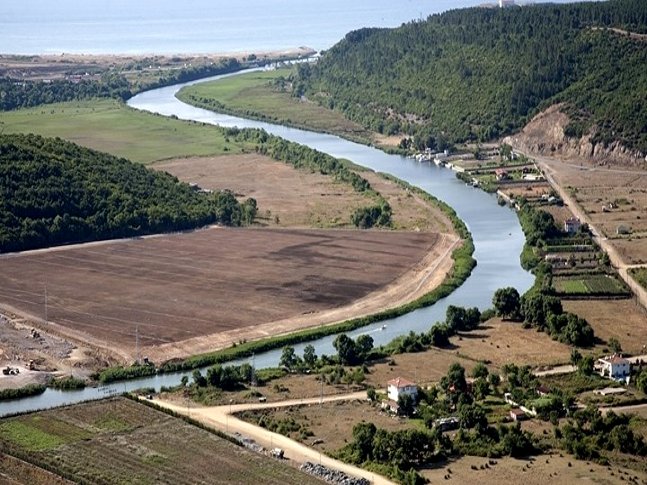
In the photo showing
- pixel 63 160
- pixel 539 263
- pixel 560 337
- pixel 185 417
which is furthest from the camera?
pixel 63 160

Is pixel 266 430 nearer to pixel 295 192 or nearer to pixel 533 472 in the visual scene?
pixel 533 472

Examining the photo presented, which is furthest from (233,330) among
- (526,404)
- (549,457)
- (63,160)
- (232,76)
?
(232,76)

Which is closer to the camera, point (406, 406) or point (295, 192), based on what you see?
point (406, 406)

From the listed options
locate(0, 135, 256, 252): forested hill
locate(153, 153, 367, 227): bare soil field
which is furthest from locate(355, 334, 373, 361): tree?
locate(0, 135, 256, 252): forested hill

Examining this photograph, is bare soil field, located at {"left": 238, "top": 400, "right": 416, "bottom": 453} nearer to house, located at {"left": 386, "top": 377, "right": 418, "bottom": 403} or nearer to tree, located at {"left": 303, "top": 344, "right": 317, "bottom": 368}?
house, located at {"left": 386, "top": 377, "right": 418, "bottom": 403}

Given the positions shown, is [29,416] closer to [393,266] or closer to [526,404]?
[526,404]

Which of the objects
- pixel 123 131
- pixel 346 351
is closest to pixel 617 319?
pixel 346 351
